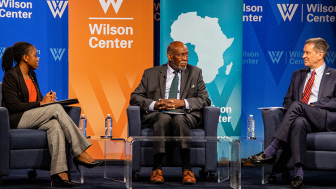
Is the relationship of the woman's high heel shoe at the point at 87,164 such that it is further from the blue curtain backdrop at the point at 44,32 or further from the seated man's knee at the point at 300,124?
the blue curtain backdrop at the point at 44,32

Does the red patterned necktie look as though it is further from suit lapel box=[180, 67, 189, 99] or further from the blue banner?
suit lapel box=[180, 67, 189, 99]

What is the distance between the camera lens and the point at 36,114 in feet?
11.5

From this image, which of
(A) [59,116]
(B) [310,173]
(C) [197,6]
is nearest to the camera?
(A) [59,116]

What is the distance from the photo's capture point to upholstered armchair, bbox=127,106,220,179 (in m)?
3.59

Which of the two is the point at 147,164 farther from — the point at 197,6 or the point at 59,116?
Answer: the point at 197,6

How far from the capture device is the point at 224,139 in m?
3.19

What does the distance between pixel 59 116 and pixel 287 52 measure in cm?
350

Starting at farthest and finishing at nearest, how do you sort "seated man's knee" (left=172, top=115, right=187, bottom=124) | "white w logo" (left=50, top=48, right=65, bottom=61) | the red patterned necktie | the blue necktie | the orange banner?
"white w logo" (left=50, top=48, right=65, bottom=61) → the orange banner → the blue necktie → the red patterned necktie → "seated man's knee" (left=172, top=115, right=187, bottom=124)

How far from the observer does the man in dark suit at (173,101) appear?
3447 mm

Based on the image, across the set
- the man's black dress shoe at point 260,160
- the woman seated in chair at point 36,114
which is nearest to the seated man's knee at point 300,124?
the man's black dress shoe at point 260,160

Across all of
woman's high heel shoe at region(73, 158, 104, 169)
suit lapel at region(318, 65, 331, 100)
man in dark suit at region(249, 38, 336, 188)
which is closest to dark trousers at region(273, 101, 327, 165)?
man in dark suit at region(249, 38, 336, 188)

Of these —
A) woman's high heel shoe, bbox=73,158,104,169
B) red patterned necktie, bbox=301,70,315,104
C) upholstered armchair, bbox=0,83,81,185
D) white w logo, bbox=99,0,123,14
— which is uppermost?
white w logo, bbox=99,0,123,14

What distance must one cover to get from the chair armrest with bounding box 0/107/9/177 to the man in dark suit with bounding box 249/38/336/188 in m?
2.18

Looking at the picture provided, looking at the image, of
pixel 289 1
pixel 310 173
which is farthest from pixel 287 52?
pixel 310 173
